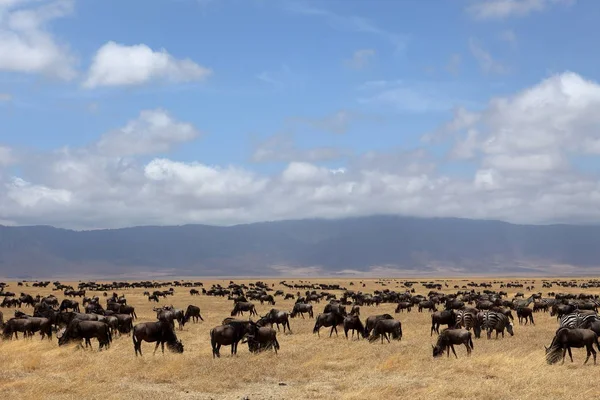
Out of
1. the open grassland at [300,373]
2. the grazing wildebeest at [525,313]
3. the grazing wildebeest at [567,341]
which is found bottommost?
the open grassland at [300,373]

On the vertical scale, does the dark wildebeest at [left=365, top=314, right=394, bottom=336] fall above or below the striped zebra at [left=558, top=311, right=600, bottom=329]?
below

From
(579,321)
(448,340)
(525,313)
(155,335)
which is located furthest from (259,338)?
(525,313)

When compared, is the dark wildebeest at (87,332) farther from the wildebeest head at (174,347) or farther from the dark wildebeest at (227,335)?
the dark wildebeest at (227,335)

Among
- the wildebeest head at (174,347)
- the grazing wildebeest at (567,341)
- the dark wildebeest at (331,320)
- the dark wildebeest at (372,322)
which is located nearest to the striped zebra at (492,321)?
the dark wildebeest at (372,322)

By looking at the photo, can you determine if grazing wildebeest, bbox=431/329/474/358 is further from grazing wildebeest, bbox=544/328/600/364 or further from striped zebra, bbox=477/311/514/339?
striped zebra, bbox=477/311/514/339

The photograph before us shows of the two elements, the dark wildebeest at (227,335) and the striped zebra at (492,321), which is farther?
the striped zebra at (492,321)

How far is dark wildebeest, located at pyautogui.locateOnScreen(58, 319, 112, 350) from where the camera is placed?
26.1 m

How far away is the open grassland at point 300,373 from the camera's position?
17.8 metres

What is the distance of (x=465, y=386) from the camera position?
60.1 feet

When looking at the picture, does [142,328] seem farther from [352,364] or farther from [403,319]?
[403,319]

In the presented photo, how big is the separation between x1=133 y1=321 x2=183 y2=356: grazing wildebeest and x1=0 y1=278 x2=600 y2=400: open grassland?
0.54 m

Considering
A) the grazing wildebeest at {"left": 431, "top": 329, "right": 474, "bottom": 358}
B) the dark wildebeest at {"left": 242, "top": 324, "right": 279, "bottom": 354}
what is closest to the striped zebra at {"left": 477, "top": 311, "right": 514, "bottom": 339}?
the grazing wildebeest at {"left": 431, "top": 329, "right": 474, "bottom": 358}

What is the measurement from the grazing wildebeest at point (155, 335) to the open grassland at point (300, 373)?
0.54 metres

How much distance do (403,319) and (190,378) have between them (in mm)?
23067
